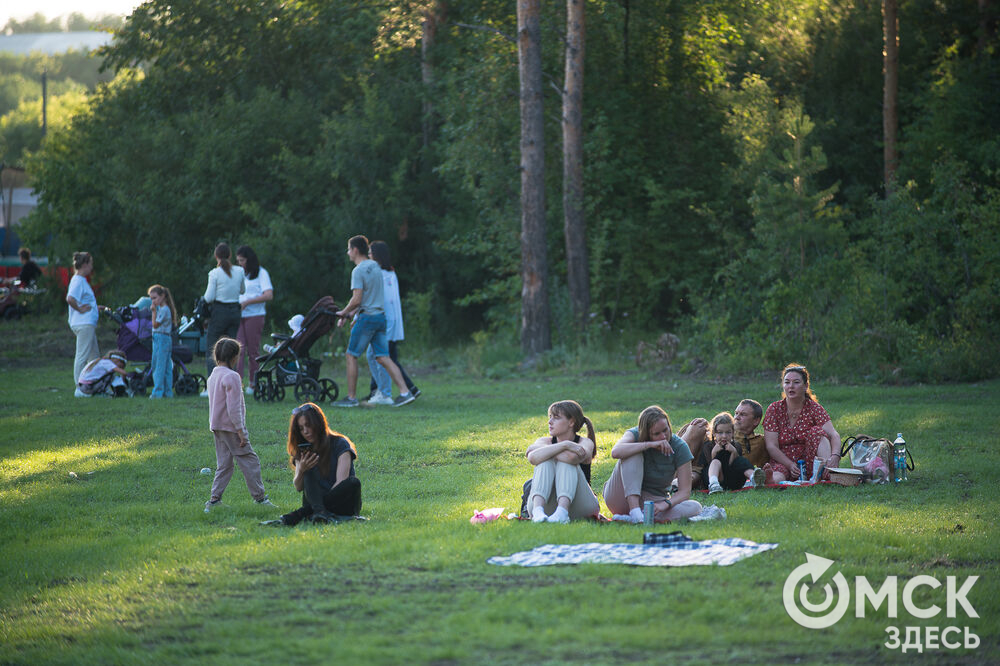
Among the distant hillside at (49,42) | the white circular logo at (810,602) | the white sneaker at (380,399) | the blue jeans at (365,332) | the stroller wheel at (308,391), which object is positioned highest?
the distant hillside at (49,42)

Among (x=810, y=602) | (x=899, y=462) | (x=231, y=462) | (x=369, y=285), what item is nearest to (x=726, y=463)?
(x=899, y=462)

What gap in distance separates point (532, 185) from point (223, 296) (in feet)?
24.9

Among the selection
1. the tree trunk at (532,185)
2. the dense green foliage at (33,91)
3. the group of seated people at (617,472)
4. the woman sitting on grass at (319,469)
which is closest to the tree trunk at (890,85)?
the tree trunk at (532,185)

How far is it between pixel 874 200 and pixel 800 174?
1463mm

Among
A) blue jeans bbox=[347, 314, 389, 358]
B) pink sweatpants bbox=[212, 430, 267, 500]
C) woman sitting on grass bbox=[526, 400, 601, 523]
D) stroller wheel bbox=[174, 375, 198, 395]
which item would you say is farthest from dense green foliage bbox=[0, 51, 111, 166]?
woman sitting on grass bbox=[526, 400, 601, 523]

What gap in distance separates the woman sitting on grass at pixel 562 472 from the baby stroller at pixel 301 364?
8.18 m

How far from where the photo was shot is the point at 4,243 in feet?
147

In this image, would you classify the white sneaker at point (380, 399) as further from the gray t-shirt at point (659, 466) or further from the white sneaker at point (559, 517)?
the white sneaker at point (559, 517)

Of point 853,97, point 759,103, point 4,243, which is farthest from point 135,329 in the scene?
point 4,243

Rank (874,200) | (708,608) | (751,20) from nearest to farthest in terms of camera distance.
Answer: (708,608) < (874,200) < (751,20)

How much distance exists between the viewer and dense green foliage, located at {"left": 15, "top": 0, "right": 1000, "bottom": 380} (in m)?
25.0

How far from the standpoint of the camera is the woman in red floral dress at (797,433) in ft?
33.5

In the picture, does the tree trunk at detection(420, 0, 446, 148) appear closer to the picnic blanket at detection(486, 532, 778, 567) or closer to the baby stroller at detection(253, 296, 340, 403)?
the baby stroller at detection(253, 296, 340, 403)

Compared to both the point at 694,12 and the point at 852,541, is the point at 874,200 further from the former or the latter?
the point at 852,541
